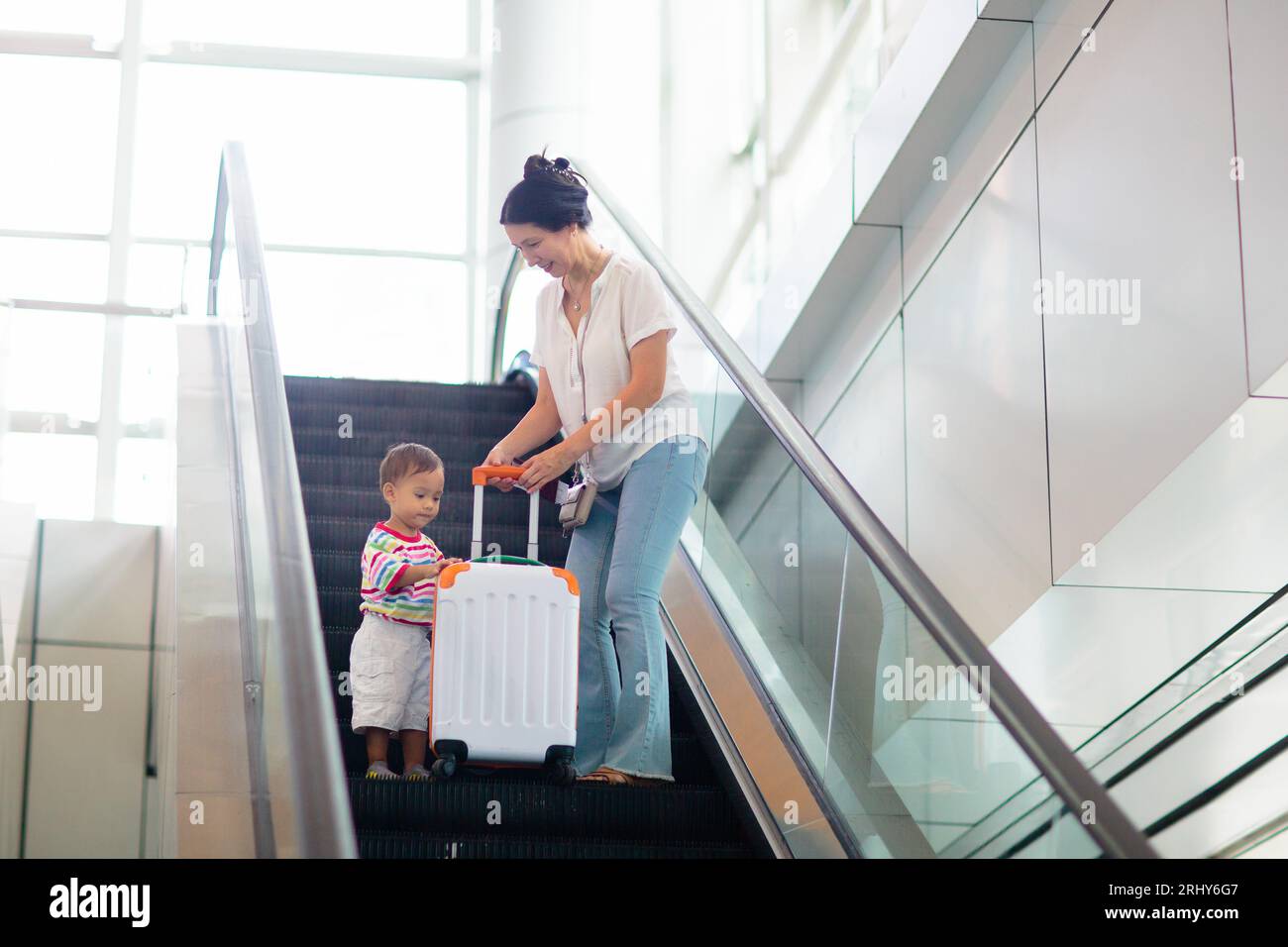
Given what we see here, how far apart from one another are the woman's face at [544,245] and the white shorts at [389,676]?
118 cm

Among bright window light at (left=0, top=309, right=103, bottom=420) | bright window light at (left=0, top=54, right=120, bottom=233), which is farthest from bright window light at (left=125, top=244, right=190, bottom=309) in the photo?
bright window light at (left=0, top=309, right=103, bottom=420)

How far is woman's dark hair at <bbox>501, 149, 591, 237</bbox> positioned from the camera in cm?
446

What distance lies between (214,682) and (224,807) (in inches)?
19.5

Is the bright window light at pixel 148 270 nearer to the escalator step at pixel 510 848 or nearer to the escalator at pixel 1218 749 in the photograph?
the escalator step at pixel 510 848

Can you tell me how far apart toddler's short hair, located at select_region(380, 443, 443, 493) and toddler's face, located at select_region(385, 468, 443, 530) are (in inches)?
0.5

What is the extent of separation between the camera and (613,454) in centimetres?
448

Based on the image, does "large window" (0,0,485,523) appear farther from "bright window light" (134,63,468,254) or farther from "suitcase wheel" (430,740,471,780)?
"suitcase wheel" (430,740,471,780)

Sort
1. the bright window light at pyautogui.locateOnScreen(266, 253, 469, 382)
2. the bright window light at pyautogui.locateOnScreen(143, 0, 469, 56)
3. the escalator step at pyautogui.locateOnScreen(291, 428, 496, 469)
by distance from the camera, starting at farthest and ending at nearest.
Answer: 1. the bright window light at pyautogui.locateOnScreen(143, 0, 469, 56)
2. the bright window light at pyautogui.locateOnScreen(266, 253, 469, 382)
3. the escalator step at pyautogui.locateOnScreen(291, 428, 496, 469)

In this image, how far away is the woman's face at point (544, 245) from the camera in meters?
4.50

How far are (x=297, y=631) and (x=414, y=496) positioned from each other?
6.02 feet

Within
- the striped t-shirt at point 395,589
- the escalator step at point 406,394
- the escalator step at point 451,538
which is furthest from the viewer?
the escalator step at point 406,394

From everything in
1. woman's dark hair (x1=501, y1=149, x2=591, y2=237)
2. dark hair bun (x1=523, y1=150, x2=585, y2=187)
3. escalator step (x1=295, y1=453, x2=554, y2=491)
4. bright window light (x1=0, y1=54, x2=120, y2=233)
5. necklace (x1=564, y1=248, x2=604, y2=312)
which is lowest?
escalator step (x1=295, y1=453, x2=554, y2=491)

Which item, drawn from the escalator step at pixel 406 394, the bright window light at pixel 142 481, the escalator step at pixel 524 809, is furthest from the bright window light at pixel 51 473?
the escalator step at pixel 524 809

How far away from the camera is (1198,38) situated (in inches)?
182
